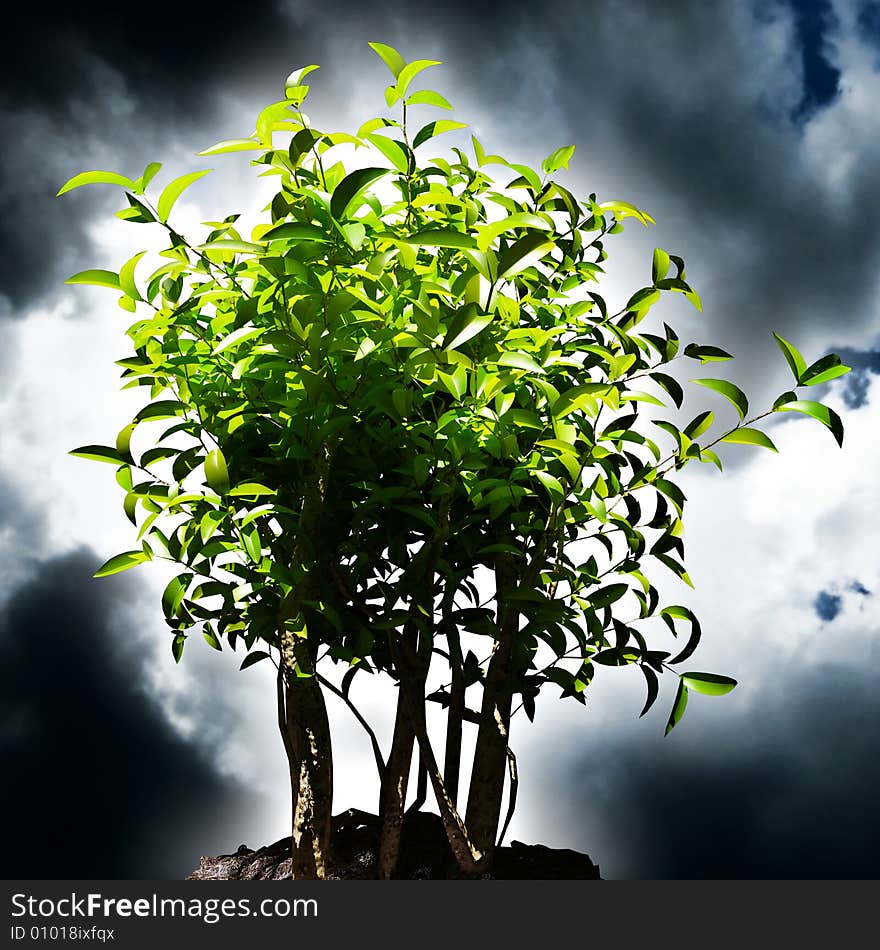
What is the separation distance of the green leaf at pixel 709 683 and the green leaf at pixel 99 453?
809 mm

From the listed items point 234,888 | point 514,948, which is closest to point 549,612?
point 514,948

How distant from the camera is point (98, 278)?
111 cm

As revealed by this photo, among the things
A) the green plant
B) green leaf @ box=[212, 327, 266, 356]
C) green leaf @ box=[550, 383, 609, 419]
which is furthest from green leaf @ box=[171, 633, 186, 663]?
green leaf @ box=[550, 383, 609, 419]

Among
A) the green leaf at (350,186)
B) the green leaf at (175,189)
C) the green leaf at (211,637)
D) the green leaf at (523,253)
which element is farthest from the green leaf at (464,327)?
the green leaf at (211,637)

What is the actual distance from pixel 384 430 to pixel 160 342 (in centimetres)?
35

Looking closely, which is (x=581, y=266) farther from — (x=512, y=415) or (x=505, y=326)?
(x=512, y=415)

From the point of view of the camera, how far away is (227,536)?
50.7 inches

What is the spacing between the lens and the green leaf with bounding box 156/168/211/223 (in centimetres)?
104

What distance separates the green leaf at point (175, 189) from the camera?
1.04 metres

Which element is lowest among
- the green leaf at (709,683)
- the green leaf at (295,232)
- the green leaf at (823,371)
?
the green leaf at (709,683)

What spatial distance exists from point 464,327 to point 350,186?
0.16 metres

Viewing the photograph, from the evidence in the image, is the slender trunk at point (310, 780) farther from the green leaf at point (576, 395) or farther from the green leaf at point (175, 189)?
the green leaf at point (175, 189)

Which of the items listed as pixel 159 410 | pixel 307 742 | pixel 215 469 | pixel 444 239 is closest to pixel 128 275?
pixel 159 410

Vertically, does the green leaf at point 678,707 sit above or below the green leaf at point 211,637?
below
